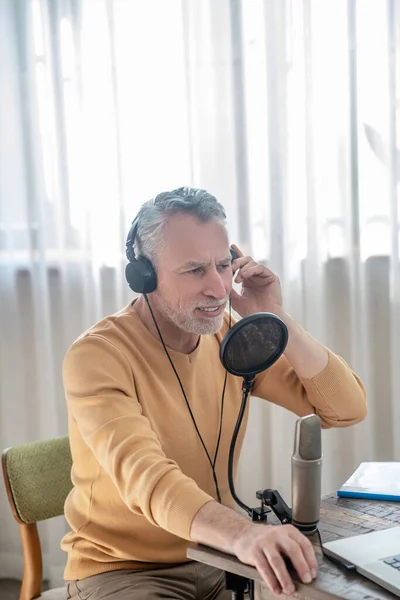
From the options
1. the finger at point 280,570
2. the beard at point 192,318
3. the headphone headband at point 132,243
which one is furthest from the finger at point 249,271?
the finger at point 280,570

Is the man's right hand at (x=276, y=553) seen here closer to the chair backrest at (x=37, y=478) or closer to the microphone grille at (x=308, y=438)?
the microphone grille at (x=308, y=438)

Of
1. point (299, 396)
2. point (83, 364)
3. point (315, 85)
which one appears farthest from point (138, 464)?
point (315, 85)

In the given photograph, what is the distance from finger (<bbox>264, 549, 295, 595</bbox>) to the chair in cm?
88

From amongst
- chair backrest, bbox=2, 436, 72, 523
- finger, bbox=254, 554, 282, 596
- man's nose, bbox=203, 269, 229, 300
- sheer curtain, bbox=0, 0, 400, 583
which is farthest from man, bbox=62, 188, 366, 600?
sheer curtain, bbox=0, 0, 400, 583

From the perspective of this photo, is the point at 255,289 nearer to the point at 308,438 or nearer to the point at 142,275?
the point at 142,275

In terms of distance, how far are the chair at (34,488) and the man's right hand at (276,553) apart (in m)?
0.83

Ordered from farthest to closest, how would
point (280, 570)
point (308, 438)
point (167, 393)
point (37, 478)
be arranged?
point (37, 478)
point (167, 393)
point (308, 438)
point (280, 570)

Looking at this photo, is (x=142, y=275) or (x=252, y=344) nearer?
(x=252, y=344)

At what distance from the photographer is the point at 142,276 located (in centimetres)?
150

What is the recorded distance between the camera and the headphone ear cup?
1500mm

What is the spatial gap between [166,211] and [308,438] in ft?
2.04

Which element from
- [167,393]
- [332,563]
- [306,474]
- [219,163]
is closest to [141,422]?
[167,393]

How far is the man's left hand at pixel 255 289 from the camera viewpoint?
1617 mm

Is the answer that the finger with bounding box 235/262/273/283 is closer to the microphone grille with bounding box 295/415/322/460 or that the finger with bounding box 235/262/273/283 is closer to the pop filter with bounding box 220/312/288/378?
the pop filter with bounding box 220/312/288/378
